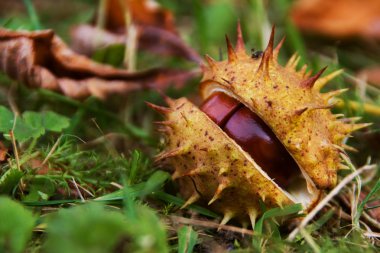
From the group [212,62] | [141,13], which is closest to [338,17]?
[141,13]

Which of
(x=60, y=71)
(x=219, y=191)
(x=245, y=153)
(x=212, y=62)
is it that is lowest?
(x=60, y=71)

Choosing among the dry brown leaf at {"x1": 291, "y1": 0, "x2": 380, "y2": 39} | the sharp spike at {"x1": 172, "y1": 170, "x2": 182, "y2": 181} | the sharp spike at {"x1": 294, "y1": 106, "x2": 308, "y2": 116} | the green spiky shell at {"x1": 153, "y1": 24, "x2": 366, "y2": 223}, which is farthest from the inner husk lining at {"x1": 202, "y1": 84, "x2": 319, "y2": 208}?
the dry brown leaf at {"x1": 291, "y1": 0, "x2": 380, "y2": 39}

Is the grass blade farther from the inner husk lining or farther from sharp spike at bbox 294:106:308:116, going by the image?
sharp spike at bbox 294:106:308:116

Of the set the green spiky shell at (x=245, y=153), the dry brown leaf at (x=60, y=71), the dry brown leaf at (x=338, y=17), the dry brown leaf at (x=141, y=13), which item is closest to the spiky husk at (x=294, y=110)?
the green spiky shell at (x=245, y=153)

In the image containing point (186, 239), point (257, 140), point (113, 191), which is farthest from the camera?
point (113, 191)

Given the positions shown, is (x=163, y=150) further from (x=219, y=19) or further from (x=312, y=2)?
(x=312, y=2)

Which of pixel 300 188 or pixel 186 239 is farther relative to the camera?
pixel 300 188

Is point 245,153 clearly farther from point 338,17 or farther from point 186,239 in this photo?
point 338,17
